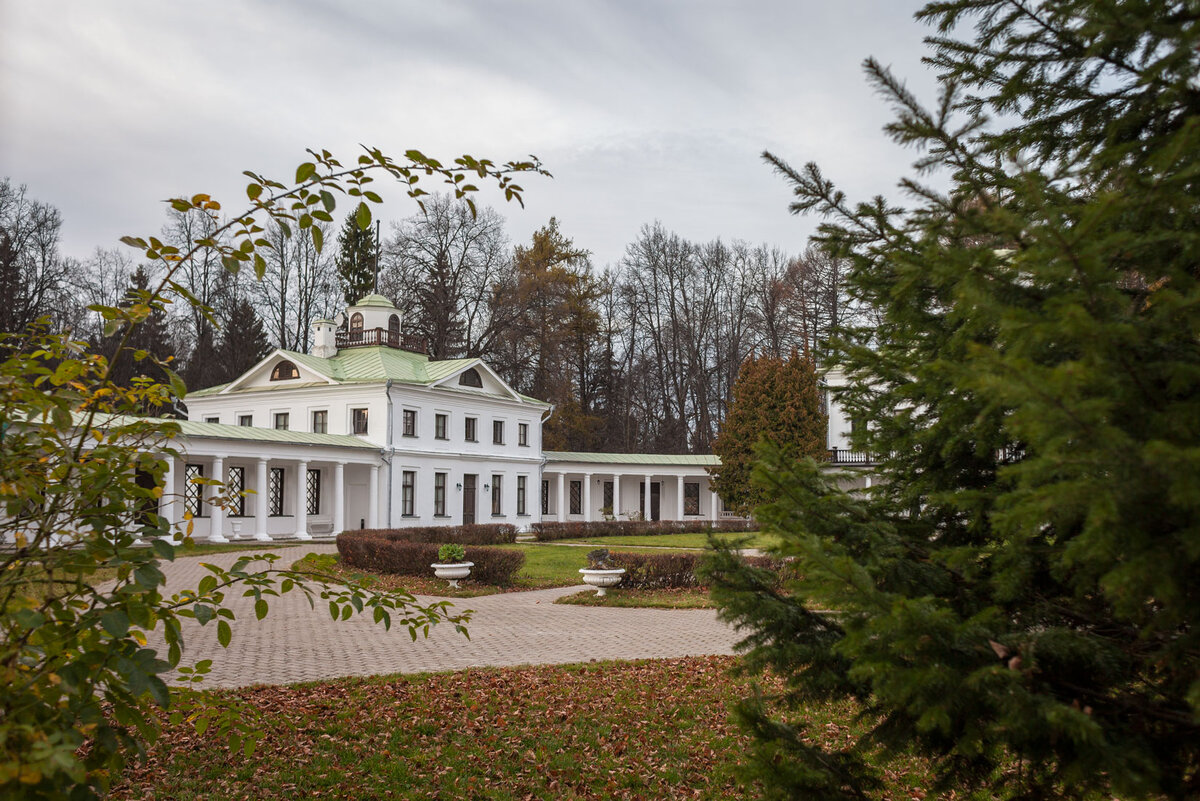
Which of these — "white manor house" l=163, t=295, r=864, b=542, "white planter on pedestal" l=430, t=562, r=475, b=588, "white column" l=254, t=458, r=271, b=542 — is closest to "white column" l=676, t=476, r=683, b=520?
"white manor house" l=163, t=295, r=864, b=542

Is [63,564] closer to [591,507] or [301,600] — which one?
[301,600]

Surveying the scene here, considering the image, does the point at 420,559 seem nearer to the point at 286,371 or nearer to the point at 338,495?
the point at 338,495

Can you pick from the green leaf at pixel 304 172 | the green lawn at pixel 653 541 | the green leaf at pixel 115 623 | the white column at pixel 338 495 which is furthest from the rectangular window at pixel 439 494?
the green leaf at pixel 115 623

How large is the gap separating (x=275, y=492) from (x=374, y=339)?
31.9 ft

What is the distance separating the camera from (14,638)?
2.44 metres

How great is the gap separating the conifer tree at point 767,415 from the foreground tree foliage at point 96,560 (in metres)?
26.0

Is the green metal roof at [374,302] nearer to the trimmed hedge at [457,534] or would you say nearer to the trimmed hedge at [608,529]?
the trimmed hedge at [608,529]

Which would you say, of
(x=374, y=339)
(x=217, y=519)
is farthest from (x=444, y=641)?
(x=374, y=339)

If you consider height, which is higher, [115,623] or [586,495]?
[115,623]

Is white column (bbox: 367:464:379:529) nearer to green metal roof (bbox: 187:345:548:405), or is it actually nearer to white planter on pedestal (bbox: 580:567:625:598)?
green metal roof (bbox: 187:345:548:405)

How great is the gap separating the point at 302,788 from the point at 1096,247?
17.5ft

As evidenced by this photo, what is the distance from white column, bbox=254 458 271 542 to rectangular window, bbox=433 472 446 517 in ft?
23.3

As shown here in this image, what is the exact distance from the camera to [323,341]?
132ft

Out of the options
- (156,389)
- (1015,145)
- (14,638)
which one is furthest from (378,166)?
(1015,145)
